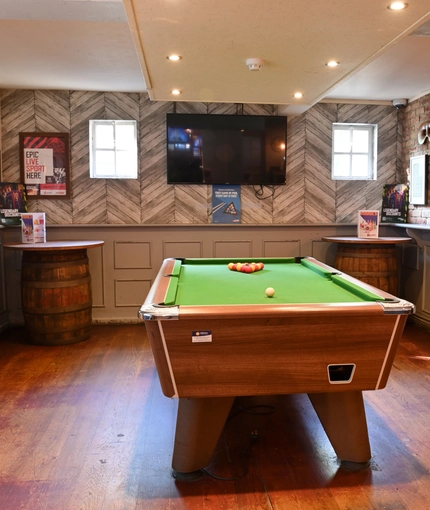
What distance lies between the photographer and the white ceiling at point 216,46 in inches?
91.9

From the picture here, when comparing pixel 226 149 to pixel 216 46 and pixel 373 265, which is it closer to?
pixel 373 265

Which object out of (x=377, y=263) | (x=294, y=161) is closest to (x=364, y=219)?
(x=377, y=263)

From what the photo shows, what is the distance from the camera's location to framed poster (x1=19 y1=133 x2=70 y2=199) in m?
5.09

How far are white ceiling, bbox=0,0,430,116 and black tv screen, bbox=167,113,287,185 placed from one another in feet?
1.48

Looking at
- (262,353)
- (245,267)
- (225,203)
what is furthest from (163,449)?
(225,203)

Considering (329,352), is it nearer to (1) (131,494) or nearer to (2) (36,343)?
(1) (131,494)

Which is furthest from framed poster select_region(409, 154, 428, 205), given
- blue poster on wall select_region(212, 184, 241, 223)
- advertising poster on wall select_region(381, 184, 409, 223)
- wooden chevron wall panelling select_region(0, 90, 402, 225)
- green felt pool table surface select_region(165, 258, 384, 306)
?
green felt pool table surface select_region(165, 258, 384, 306)

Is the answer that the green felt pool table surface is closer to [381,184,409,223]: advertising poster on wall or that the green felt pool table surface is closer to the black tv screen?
the black tv screen

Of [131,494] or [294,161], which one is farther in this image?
[294,161]

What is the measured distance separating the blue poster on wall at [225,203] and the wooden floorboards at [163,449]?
2170 mm

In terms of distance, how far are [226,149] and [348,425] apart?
11.9 feet

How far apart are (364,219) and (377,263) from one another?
0.53m

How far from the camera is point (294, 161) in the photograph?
5.41m

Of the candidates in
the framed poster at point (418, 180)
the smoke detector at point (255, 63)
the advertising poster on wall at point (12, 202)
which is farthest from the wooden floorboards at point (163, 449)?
the smoke detector at point (255, 63)
